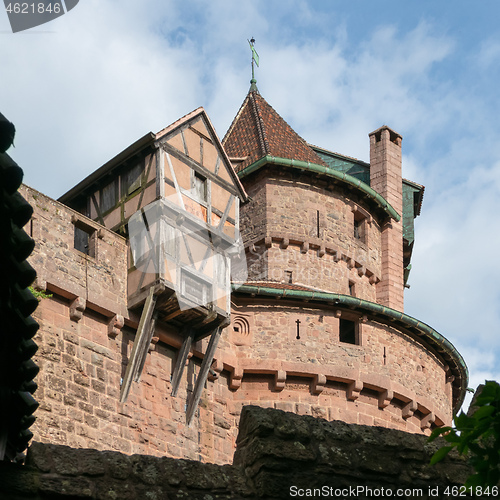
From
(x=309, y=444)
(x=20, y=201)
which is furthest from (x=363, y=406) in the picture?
(x=20, y=201)

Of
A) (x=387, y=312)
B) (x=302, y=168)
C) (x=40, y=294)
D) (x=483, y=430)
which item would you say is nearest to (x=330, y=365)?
(x=387, y=312)

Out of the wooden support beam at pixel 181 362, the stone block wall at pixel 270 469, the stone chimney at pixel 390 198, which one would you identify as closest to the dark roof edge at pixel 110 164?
the wooden support beam at pixel 181 362

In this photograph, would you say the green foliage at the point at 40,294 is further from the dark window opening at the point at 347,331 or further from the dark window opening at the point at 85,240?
the dark window opening at the point at 347,331

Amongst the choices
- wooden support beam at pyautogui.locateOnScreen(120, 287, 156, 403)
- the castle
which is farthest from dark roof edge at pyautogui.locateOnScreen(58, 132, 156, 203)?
wooden support beam at pyautogui.locateOnScreen(120, 287, 156, 403)

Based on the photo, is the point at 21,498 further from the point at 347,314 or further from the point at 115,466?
the point at 347,314

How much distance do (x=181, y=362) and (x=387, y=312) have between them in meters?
5.25

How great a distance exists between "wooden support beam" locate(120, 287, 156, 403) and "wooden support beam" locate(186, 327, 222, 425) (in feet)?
4.62

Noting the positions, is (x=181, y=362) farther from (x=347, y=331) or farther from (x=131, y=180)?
(x=347, y=331)

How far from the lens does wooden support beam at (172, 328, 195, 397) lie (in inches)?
799

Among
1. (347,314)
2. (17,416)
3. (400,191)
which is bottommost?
(17,416)

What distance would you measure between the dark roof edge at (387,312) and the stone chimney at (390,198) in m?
2.27

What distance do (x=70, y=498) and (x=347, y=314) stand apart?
1782 centimetres

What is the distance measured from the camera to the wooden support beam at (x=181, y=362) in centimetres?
2030

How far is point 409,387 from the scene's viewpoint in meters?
23.9
